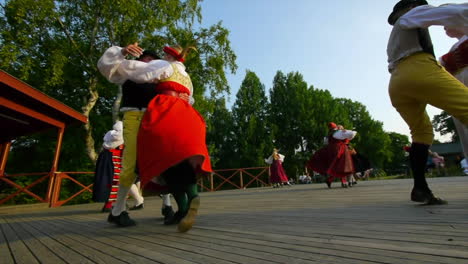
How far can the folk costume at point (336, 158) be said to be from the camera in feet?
20.1

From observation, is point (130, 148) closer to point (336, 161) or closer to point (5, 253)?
point (5, 253)

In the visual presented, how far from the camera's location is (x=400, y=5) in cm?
228

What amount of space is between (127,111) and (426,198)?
2.56 metres

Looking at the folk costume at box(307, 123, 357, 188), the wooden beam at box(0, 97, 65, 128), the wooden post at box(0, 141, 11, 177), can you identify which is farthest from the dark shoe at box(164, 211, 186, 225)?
the wooden post at box(0, 141, 11, 177)

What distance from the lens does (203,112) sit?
1424 cm

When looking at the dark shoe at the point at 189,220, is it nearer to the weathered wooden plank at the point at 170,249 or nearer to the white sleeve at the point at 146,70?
the weathered wooden plank at the point at 170,249

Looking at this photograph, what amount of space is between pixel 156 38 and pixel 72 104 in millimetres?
5140

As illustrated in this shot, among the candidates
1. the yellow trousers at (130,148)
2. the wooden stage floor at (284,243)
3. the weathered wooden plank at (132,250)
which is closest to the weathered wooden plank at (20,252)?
the wooden stage floor at (284,243)

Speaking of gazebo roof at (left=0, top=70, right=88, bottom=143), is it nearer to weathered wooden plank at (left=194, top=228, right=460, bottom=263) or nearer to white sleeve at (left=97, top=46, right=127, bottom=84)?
white sleeve at (left=97, top=46, right=127, bottom=84)

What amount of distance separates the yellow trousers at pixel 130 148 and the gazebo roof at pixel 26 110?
383cm

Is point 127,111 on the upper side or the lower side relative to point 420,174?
upper

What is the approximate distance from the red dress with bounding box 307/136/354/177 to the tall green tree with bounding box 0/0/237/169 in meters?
8.00

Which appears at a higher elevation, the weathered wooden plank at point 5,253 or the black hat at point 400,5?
the black hat at point 400,5

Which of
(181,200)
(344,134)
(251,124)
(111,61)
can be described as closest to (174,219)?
(181,200)
